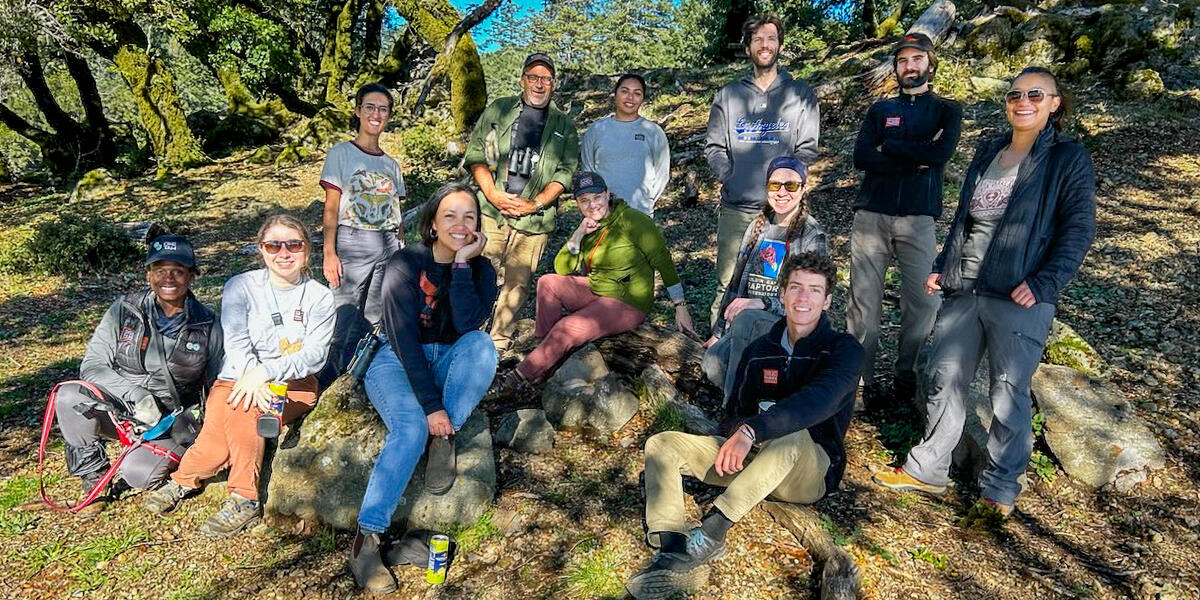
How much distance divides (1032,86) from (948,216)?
5764mm

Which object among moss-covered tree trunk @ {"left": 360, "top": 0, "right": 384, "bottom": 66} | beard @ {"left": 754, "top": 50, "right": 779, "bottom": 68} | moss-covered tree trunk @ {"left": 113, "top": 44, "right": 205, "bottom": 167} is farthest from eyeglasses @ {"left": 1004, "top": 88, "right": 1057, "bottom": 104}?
moss-covered tree trunk @ {"left": 360, "top": 0, "right": 384, "bottom": 66}

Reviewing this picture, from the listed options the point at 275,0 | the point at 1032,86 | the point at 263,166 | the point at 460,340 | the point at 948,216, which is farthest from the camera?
the point at 275,0

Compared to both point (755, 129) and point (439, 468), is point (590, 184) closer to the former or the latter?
point (755, 129)

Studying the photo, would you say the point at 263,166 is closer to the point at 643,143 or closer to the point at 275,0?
Result: the point at 275,0

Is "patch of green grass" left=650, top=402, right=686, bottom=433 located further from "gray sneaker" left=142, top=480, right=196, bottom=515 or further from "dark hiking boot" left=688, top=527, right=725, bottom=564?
"gray sneaker" left=142, top=480, right=196, bottom=515

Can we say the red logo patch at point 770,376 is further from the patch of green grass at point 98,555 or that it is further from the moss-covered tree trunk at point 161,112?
the moss-covered tree trunk at point 161,112

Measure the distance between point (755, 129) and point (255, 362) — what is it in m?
3.92

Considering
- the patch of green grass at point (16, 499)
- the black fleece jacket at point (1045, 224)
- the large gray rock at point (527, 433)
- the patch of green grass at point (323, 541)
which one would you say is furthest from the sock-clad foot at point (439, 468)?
the black fleece jacket at point (1045, 224)

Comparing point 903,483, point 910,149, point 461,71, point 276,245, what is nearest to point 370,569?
point 276,245

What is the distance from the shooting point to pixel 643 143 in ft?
19.1

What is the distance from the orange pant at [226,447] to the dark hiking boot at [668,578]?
2.35 meters

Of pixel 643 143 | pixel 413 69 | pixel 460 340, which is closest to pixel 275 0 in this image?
pixel 413 69

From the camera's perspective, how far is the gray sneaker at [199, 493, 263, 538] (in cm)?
387

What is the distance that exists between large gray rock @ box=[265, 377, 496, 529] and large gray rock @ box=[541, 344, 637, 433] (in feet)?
2.80
